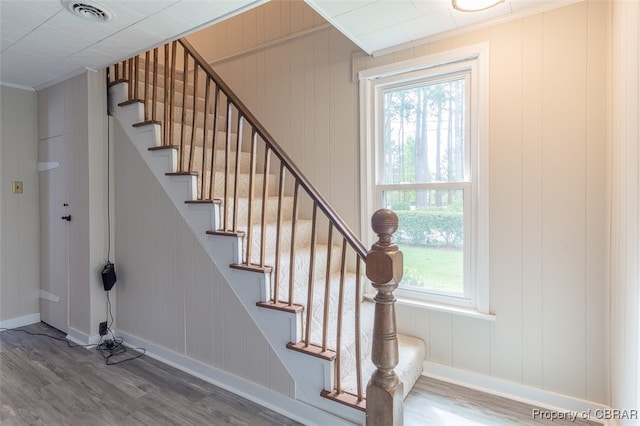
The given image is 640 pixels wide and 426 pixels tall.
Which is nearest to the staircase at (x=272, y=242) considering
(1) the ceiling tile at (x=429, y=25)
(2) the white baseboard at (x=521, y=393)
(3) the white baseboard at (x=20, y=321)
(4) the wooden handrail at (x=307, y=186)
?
(4) the wooden handrail at (x=307, y=186)

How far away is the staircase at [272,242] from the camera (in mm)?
1853

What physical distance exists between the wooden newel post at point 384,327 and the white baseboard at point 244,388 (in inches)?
12.4

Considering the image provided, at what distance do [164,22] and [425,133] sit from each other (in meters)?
1.93

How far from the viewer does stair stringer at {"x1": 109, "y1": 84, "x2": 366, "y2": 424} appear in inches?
73.9

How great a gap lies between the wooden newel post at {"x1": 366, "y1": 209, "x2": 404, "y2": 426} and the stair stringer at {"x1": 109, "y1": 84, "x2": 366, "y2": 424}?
187 millimetres

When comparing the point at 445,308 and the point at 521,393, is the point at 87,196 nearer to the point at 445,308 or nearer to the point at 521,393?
the point at 445,308

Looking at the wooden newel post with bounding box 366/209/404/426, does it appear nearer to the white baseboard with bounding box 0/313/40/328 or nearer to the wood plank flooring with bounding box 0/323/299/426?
the wood plank flooring with bounding box 0/323/299/426

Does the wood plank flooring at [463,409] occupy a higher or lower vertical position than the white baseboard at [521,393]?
lower

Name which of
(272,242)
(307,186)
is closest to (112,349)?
(272,242)

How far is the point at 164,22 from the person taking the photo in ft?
7.02

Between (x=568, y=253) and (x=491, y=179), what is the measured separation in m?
0.62

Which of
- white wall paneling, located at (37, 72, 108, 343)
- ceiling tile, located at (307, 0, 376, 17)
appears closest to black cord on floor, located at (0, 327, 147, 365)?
white wall paneling, located at (37, 72, 108, 343)

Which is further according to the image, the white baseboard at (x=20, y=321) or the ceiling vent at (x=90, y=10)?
the white baseboard at (x=20, y=321)

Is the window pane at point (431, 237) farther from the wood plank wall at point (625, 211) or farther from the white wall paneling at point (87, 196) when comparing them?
the white wall paneling at point (87, 196)
